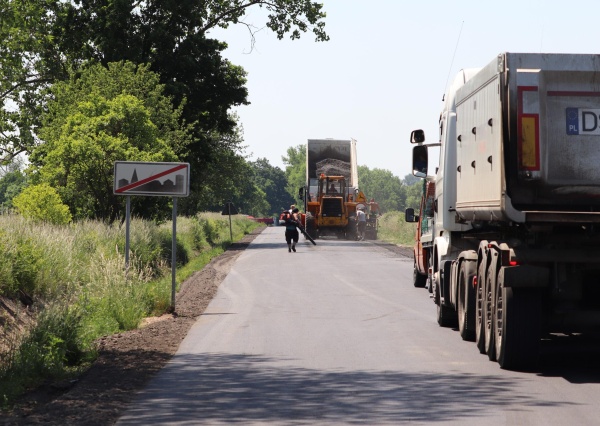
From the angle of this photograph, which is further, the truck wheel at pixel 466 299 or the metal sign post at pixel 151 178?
the metal sign post at pixel 151 178

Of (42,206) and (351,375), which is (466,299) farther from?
(42,206)

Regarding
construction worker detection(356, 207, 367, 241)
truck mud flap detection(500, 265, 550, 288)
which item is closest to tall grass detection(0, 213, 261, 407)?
truck mud flap detection(500, 265, 550, 288)

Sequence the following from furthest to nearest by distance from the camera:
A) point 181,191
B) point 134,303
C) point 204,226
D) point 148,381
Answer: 1. point 204,226
2. point 181,191
3. point 134,303
4. point 148,381

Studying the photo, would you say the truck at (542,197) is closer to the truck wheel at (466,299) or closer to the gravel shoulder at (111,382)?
the truck wheel at (466,299)

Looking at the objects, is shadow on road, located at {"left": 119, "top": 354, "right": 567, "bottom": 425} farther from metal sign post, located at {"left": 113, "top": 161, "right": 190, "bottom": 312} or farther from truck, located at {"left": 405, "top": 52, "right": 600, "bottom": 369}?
metal sign post, located at {"left": 113, "top": 161, "right": 190, "bottom": 312}

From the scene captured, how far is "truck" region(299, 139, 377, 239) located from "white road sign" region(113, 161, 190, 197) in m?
37.0

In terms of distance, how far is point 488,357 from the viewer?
506 inches

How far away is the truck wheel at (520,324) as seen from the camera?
11492mm

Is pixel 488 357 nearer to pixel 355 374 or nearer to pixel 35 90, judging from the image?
pixel 355 374

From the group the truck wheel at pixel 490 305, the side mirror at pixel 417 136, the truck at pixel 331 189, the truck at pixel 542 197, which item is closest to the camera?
the truck at pixel 542 197

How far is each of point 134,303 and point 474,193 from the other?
666 centimetres

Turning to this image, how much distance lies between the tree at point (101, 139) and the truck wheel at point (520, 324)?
80.5ft

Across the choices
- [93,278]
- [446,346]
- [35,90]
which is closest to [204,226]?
[35,90]

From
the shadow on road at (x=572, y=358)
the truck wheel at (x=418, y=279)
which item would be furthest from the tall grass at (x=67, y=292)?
the truck wheel at (x=418, y=279)
